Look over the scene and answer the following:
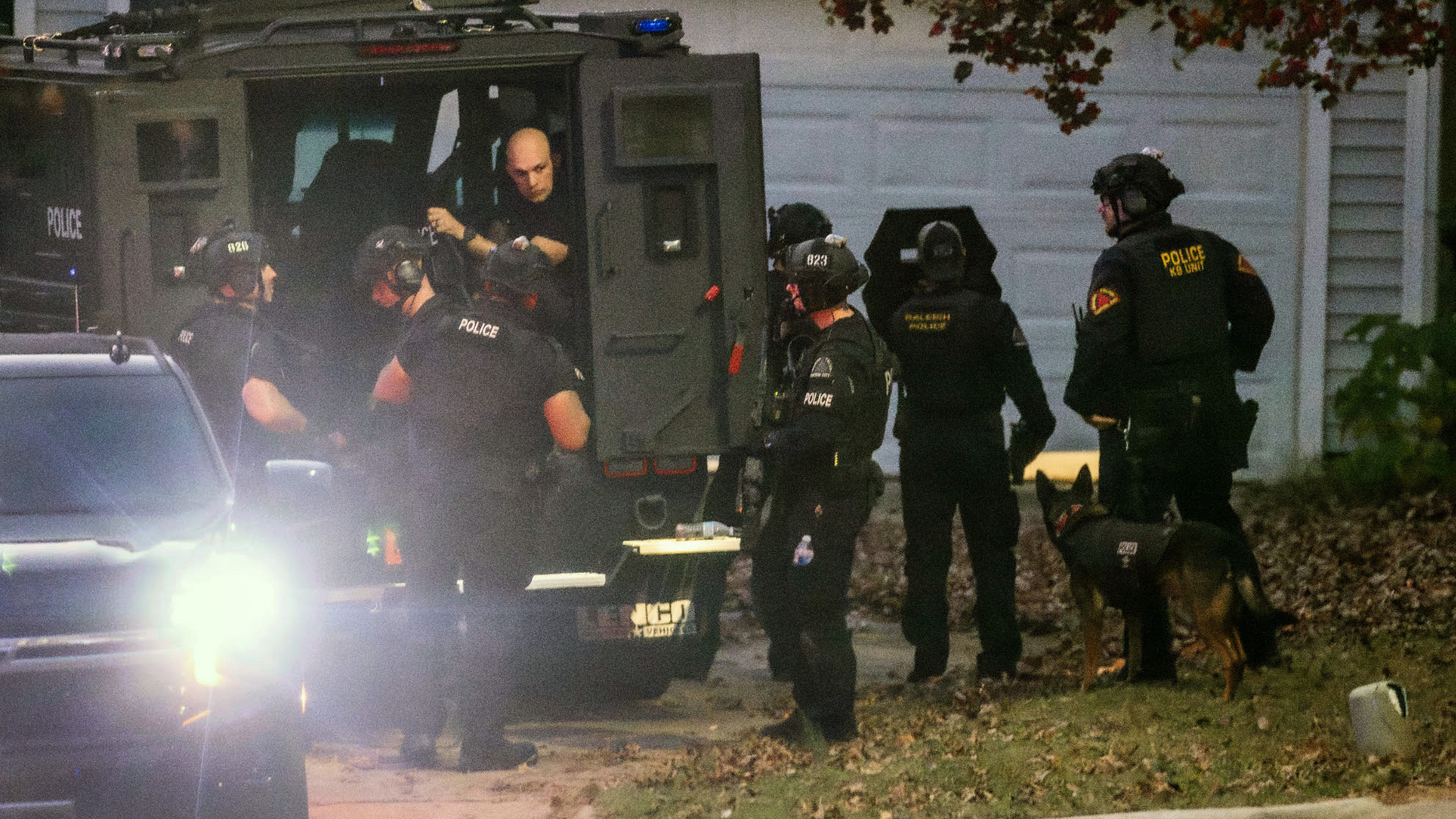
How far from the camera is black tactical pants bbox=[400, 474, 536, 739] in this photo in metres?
6.62

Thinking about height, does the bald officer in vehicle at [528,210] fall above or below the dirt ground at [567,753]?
above

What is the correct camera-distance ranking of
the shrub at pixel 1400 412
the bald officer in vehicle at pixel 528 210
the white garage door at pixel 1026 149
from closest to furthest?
the bald officer in vehicle at pixel 528 210, the shrub at pixel 1400 412, the white garage door at pixel 1026 149

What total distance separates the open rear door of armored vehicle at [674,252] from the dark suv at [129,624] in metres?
2.12

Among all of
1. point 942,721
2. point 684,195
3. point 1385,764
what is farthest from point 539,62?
point 1385,764

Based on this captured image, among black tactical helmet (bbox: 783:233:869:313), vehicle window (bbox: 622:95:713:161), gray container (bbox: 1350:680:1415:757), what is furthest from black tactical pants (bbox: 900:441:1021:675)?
gray container (bbox: 1350:680:1415:757)

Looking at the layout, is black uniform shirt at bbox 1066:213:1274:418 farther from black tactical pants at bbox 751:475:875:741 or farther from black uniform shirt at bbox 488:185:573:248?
black uniform shirt at bbox 488:185:573:248

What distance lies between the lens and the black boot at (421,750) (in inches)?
265

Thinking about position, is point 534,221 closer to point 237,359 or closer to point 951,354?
point 237,359

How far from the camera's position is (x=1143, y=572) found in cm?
696

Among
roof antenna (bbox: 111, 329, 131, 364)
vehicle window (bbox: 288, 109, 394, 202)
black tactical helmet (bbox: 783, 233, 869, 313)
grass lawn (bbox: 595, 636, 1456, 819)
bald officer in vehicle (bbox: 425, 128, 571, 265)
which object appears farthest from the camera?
vehicle window (bbox: 288, 109, 394, 202)

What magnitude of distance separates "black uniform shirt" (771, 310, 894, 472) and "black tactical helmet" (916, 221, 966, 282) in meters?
1.27

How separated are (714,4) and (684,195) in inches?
Result: 240

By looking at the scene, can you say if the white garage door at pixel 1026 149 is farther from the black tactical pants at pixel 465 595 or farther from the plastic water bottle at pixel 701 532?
the black tactical pants at pixel 465 595

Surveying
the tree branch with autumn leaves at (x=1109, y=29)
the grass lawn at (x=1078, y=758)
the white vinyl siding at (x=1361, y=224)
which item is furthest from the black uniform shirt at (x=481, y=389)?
the white vinyl siding at (x=1361, y=224)
